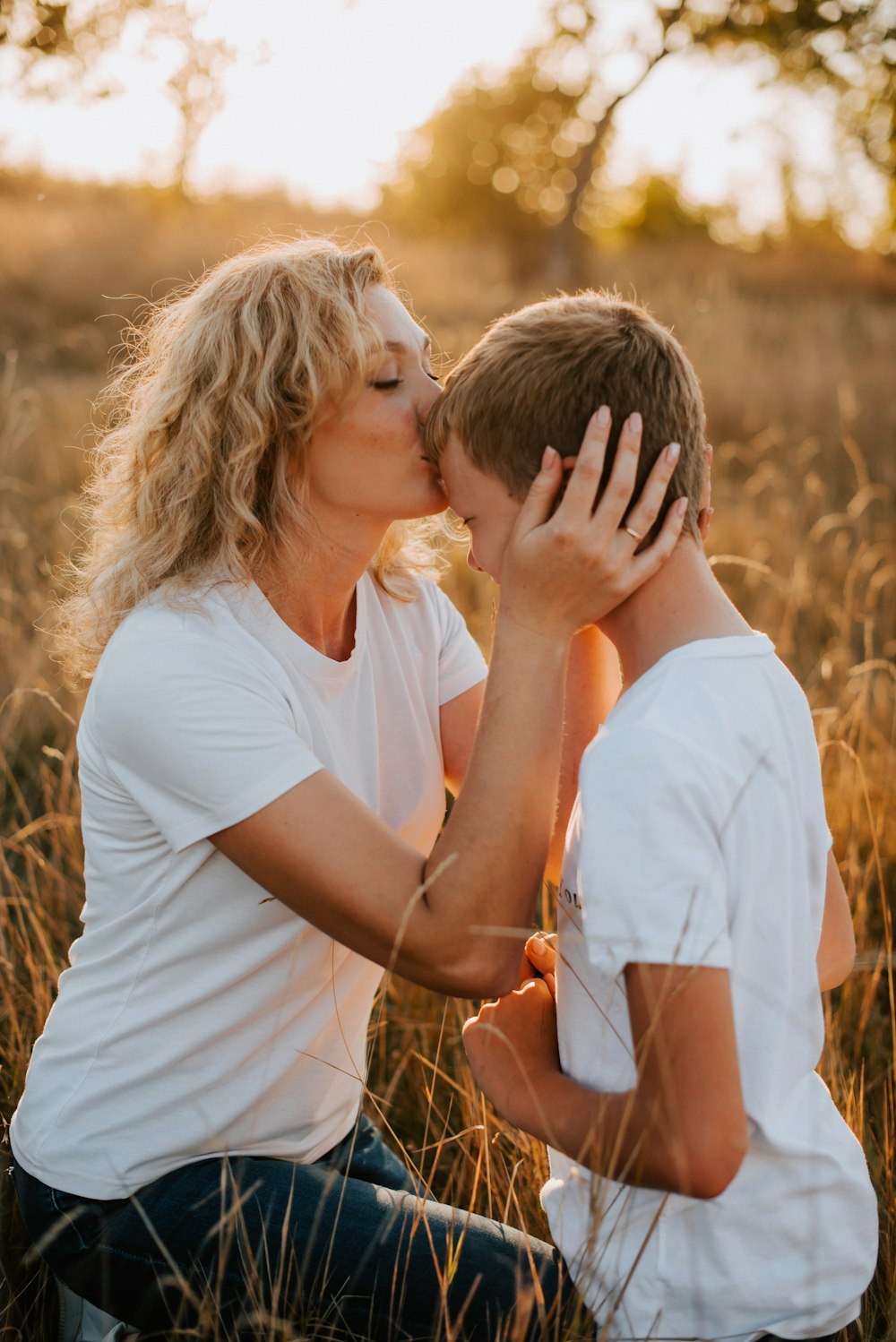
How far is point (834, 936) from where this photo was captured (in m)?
1.75

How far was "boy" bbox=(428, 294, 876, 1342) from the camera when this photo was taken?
125 centimetres

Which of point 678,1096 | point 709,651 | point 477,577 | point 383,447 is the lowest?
point 477,577

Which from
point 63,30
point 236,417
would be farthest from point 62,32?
point 236,417

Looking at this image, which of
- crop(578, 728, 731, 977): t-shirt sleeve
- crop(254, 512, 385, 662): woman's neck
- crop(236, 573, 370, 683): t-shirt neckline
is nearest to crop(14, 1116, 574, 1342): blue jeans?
crop(578, 728, 731, 977): t-shirt sleeve

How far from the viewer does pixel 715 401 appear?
29.1 ft

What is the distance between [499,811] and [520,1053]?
0.36 meters

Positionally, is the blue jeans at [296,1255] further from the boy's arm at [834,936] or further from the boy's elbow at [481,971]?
the boy's arm at [834,936]

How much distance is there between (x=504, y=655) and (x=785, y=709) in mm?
421

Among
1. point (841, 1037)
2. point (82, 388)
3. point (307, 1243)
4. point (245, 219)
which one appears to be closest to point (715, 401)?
point (82, 388)

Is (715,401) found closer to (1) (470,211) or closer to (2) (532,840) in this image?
(2) (532,840)

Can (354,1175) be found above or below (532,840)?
below

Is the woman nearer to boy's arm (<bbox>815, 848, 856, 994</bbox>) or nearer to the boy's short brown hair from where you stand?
the boy's short brown hair

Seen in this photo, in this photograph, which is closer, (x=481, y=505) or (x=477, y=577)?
(x=481, y=505)

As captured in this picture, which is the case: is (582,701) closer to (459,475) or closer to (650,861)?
(459,475)
